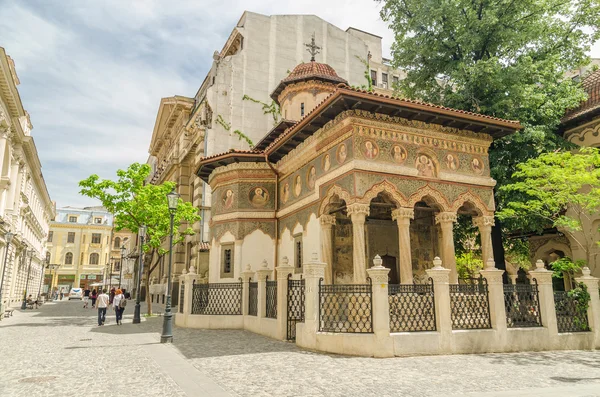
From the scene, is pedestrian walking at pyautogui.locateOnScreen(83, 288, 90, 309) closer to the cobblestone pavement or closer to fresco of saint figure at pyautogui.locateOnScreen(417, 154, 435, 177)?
the cobblestone pavement

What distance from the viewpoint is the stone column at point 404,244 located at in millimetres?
12125

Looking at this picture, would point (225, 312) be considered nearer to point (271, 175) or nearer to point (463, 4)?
point (271, 175)

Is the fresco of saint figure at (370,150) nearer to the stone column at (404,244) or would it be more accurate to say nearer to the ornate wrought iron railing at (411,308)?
the stone column at (404,244)

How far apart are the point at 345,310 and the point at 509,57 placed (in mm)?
13989

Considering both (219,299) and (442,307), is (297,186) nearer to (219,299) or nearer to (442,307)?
(219,299)

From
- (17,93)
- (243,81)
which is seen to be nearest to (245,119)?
(243,81)

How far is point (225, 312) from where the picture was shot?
1535 centimetres

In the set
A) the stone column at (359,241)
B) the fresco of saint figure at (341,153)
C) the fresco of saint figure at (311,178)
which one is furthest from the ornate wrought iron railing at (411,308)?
the fresco of saint figure at (311,178)

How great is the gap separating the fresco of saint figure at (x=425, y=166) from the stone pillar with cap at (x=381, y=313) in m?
4.65

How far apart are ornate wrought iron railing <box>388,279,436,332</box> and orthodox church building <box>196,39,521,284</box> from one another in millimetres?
1503

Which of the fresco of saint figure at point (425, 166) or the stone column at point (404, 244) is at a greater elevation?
the fresco of saint figure at point (425, 166)

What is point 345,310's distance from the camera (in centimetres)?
1055

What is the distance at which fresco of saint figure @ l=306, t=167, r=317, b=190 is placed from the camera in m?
14.8

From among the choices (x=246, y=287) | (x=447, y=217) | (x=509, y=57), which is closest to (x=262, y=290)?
(x=246, y=287)
